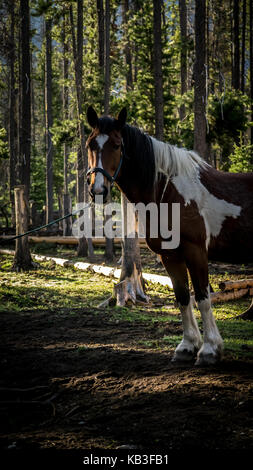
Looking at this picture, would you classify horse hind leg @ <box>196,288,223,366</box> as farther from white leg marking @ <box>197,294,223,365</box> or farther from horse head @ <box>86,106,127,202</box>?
horse head @ <box>86,106,127,202</box>

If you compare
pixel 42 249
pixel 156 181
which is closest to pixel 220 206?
pixel 156 181

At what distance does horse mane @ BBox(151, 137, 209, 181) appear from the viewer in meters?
4.73

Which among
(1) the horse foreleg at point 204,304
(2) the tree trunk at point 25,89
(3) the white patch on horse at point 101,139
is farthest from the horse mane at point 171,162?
(2) the tree trunk at point 25,89

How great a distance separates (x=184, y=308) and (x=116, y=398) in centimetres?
159

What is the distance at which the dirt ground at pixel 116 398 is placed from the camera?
9.87 ft

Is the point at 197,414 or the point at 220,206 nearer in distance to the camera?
the point at 197,414

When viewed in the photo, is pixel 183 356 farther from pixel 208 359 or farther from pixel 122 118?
pixel 122 118

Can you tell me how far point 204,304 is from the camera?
185 inches

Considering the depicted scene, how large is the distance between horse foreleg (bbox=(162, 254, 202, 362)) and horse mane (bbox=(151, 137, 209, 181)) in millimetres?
974

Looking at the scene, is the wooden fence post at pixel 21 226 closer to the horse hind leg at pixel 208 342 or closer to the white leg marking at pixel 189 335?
the white leg marking at pixel 189 335

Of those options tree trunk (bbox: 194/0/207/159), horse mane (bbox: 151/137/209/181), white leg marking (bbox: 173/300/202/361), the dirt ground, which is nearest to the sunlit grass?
white leg marking (bbox: 173/300/202/361)
